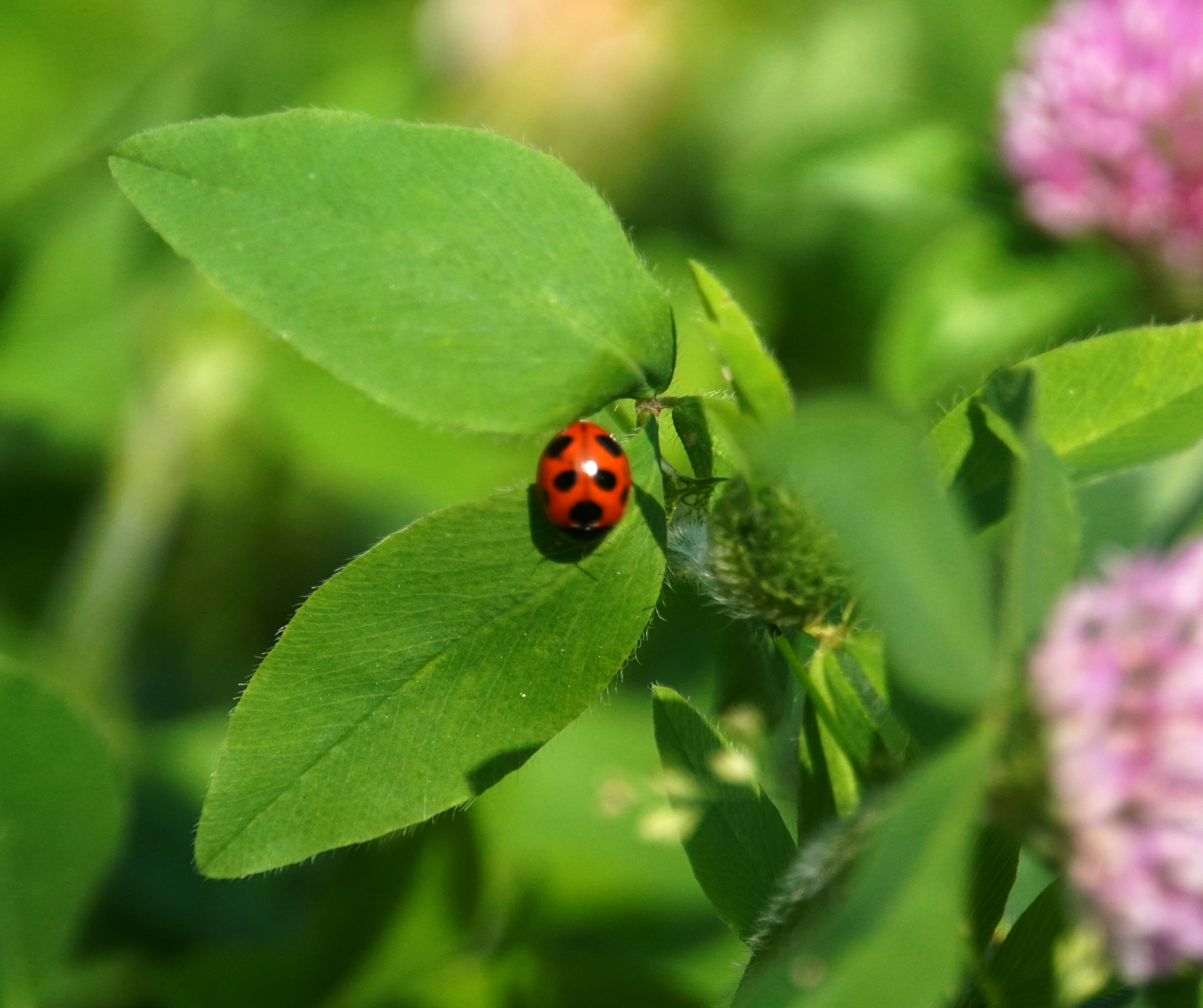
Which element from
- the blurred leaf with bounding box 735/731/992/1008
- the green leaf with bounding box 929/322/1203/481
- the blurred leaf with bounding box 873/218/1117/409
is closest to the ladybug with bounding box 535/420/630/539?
the green leaf with bounding box 929/322/1203/481

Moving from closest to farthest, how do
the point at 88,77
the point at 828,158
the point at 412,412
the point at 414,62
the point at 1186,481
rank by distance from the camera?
1. the point at 412,412
2. the point at 1186,481
3. the point at 828,158
4. the point at 414,62
5. the point at 88,77

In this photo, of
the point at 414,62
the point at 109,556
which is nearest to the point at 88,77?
the point at 414,62


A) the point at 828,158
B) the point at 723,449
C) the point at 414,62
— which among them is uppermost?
the point at 723,449

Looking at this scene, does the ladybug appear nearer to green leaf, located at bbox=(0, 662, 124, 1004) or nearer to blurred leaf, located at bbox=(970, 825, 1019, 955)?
blurred leaf, located at bbox=(970, 825, 1019, 955)

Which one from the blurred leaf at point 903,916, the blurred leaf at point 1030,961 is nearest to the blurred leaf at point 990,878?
the blurred leaf at point 1030,961

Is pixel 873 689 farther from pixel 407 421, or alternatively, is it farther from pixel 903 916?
pixel 407 421

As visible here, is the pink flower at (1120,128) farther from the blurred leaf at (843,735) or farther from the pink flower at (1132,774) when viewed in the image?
the pink flower at (1132,774)

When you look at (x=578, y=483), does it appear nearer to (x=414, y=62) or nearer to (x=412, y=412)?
(x=412, y=412)
